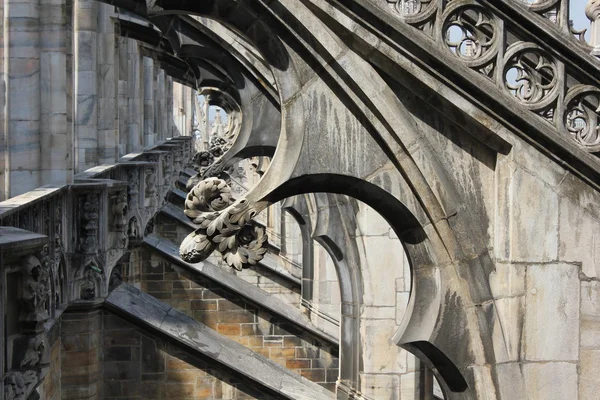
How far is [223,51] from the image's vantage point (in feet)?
34.1

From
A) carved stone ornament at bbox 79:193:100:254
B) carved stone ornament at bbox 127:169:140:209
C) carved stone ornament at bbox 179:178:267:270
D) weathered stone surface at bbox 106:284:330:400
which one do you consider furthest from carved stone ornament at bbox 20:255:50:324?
carved stone ornament at bbox 127:169:140:209

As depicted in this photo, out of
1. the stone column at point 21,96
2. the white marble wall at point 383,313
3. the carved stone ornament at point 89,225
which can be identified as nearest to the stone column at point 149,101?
the stone column at point 21,96

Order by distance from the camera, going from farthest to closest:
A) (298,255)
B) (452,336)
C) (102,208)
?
(298,255)
(102,208)
(452,336)

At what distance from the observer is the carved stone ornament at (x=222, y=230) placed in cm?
535

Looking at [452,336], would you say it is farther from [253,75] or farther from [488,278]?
[253,75]

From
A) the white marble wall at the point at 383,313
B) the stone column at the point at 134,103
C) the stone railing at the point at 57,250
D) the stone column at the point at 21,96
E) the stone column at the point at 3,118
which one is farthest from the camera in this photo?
the stone column at the point at 134,103

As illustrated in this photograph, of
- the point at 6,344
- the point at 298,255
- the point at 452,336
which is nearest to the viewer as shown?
the point at 6,344

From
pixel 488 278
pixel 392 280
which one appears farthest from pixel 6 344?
pixel 392 280

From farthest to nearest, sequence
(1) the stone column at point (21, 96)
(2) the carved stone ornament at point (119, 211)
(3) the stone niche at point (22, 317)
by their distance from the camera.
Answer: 1. (2) the carved stone ornament at point (119, 211)
2. (1) the stone column at point (21, 96)
3. (3) the stone niche at point (22, 317)

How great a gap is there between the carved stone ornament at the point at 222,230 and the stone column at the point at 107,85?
1002cm

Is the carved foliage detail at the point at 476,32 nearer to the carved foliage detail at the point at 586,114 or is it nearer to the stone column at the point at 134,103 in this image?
the carved foliage detail at the point at 586,114

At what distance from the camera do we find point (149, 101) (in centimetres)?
2494

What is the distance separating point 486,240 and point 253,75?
16.6 ft

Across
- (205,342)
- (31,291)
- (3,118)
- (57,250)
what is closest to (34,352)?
(31,291)
